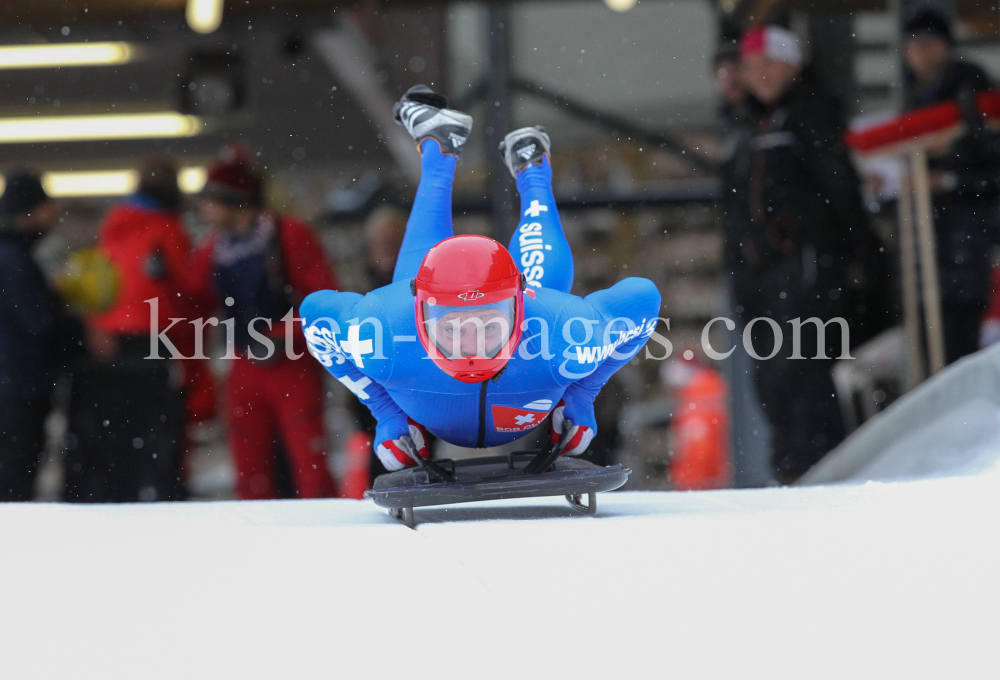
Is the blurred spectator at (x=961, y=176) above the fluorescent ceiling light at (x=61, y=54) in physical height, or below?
below

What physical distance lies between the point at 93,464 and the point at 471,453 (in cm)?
262

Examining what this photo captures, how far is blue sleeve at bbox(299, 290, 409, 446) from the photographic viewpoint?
250cm

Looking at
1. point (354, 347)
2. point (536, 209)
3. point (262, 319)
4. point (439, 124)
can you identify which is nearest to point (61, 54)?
point (262, 319)

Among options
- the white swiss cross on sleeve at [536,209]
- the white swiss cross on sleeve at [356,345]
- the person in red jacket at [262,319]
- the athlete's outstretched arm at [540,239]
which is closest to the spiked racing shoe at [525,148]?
the athlete's outstretched arm at [540,239]

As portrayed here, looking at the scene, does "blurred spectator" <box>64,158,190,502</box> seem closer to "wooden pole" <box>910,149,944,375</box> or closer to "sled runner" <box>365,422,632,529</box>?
"sled runner" <box>365,422,632,529</box>

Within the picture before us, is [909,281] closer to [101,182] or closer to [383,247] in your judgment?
[383,247]

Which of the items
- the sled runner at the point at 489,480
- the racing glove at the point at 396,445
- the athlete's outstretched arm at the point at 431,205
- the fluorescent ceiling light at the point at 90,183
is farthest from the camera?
the fluorescent ceiling light at the point at 90,183

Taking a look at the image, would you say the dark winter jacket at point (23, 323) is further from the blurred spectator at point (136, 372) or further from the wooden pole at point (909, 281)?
the wooden pole at point (909, 281)

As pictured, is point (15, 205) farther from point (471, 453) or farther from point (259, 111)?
point (471, 453)

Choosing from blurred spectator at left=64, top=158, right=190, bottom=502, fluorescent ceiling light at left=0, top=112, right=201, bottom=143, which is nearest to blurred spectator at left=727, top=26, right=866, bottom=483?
blurred spectator at left=64, top=158, right=190, bottom=502

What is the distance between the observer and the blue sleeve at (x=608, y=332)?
8.41 feet

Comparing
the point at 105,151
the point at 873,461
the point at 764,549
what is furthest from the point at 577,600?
the point at 105,151

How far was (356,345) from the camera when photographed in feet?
8.23

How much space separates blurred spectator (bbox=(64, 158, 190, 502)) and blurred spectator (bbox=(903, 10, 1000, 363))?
11.7 feet
